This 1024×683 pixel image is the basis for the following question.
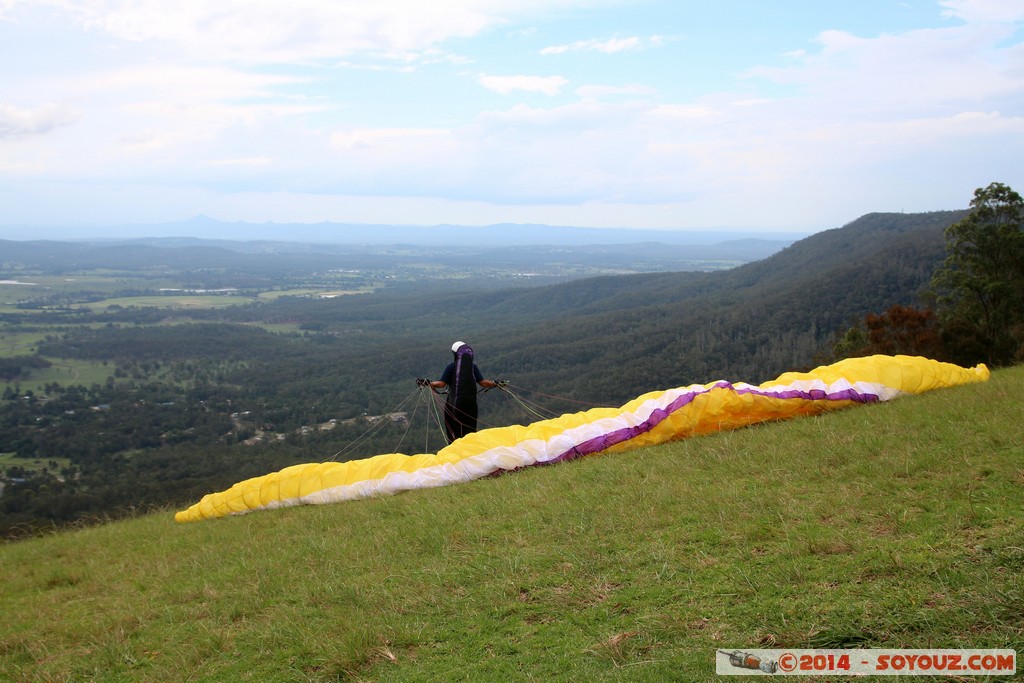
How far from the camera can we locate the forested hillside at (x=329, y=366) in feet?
132

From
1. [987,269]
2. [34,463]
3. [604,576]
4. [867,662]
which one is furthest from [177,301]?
[867,662]

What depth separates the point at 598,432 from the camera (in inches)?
376

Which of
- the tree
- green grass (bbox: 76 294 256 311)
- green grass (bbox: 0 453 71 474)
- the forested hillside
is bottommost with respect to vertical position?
green grass (bbox: 0 453 71 474)

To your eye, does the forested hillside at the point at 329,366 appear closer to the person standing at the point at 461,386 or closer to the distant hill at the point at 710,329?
the distant hill at the point at 710,329

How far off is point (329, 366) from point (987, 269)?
64098 millimetres

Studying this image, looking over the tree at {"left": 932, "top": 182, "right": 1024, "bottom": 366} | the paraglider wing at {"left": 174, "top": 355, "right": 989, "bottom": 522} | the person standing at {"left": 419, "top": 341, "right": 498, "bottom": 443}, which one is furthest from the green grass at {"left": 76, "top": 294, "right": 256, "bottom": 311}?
the paraglider wing at {"left": 174, "top": 355, "right": 989, "bottom": 522}

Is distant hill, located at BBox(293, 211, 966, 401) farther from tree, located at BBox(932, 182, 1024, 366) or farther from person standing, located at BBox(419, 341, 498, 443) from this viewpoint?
person standing, located at BBox(419, 341, 498, 443)

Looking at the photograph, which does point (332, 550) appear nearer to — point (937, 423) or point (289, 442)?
point (937, 423)

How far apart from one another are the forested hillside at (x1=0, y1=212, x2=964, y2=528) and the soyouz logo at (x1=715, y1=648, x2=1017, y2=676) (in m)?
15.5

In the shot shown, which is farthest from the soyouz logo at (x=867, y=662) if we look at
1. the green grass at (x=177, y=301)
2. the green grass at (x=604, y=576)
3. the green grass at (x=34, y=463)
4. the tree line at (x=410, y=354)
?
the green grass at (x=177, y=301)

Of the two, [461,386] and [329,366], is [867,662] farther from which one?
[329,366]

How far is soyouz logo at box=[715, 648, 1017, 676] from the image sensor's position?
317 cm

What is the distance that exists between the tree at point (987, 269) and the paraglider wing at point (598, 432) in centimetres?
1435

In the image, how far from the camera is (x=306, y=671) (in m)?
4.29
